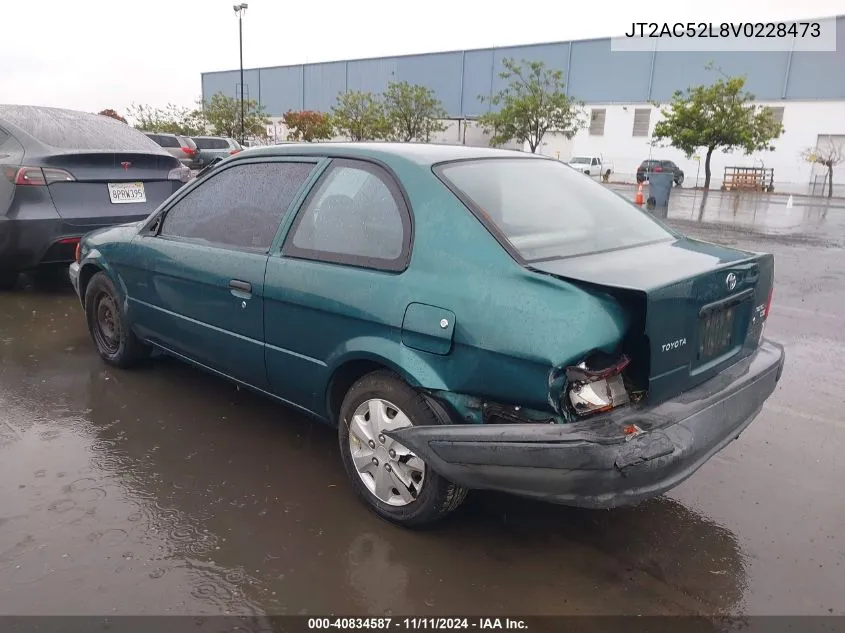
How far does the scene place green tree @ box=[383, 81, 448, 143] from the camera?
3941cm

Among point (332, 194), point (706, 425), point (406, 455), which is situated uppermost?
point (332, 194)

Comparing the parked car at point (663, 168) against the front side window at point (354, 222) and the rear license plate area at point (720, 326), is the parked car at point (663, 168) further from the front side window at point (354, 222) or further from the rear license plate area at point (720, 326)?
the front side window at point (354, 222)

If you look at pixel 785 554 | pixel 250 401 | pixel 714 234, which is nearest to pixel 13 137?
pixel 250 401

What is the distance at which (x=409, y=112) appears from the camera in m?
39.6

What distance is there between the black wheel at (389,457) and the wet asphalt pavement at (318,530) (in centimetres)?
13

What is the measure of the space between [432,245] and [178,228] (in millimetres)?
1980

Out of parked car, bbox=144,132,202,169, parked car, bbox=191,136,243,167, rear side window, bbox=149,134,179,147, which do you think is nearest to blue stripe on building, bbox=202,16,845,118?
parked car, bbox=191,136,243,167

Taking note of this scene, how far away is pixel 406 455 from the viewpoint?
282 centimetres

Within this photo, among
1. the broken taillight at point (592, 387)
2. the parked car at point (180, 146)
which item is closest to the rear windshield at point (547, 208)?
the broken taillight at point (592, 387)

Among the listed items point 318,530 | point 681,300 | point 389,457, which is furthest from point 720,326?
point 318,530

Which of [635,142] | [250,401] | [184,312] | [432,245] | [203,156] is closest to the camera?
[432,245]

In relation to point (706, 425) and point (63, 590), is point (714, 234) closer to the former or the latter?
point (706, 425)

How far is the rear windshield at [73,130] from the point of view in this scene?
6.38m
